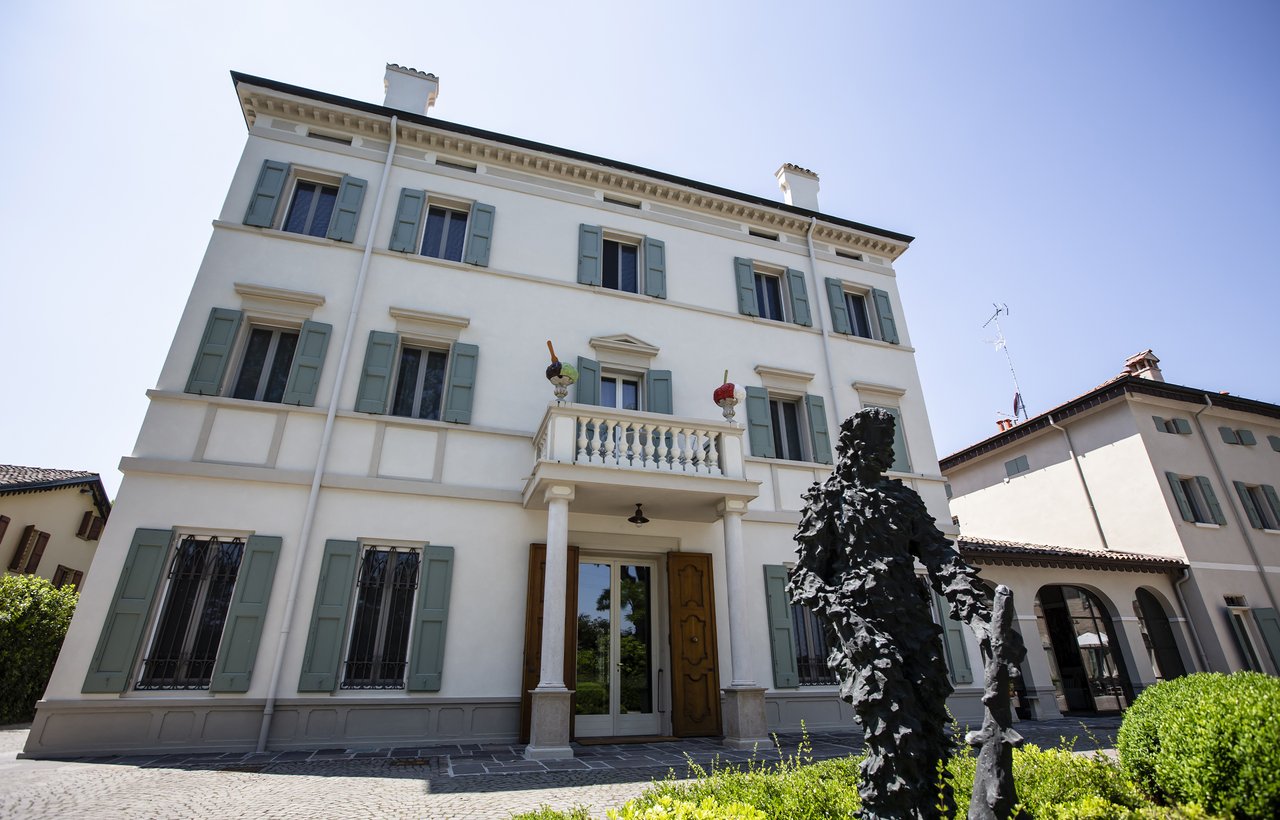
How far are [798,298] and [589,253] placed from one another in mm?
4814

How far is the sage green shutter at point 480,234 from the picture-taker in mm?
11172

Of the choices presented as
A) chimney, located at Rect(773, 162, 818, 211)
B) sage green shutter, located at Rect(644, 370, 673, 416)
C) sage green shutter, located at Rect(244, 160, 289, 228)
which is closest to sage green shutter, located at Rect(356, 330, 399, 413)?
sage green shutter, located at Rect(244, 160, 289, 228)

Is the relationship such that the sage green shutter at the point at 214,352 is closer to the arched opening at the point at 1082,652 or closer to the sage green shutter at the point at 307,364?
the sage green shutter at the point at 307,364

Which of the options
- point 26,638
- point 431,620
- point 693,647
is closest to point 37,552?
point 26,638

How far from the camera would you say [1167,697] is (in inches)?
184

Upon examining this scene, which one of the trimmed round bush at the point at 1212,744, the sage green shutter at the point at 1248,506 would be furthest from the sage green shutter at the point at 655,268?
the sage green shutter at the point at 1248,506

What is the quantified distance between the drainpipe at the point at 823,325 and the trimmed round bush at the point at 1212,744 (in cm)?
780

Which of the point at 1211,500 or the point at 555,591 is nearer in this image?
the point at 555,591

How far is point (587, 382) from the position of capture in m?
10.7

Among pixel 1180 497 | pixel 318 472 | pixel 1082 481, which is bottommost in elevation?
pixel 318 472

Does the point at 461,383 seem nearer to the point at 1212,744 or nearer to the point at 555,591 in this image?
the point at 555,591

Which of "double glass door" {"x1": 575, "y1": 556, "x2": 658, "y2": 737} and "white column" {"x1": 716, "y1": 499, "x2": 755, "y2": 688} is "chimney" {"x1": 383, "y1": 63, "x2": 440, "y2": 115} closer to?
"double glass door" {"x1": 575, "y1": 556, "x2": 658, "y2": 737}

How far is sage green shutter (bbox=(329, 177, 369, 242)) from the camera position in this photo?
10.6 meters

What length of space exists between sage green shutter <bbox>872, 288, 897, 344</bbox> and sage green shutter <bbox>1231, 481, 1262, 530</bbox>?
38.9ft
